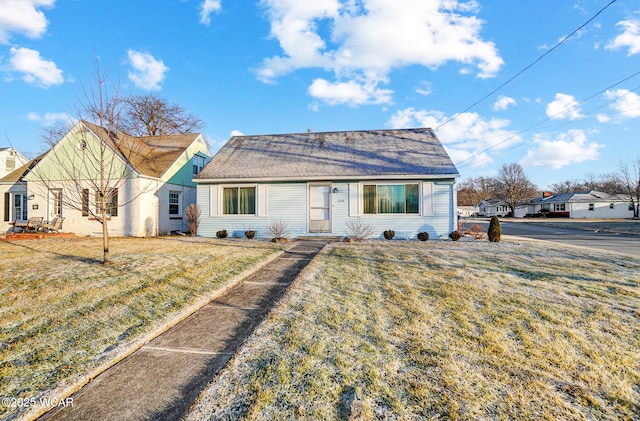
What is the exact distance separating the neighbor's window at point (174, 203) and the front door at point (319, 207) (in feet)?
25.2

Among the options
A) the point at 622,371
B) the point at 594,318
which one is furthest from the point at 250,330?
the point at 594,318

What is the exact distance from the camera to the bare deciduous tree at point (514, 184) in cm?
5503

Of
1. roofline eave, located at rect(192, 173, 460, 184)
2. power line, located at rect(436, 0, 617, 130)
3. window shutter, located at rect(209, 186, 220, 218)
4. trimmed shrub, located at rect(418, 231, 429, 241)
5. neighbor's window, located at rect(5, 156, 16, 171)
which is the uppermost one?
power line, located at rect(436, 0, 617, 130)

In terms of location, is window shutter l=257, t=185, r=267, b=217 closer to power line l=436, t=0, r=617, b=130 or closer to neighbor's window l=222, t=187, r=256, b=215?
neighbor's window l=222, t=187, r=256, b=215

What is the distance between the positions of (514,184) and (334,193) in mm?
56430

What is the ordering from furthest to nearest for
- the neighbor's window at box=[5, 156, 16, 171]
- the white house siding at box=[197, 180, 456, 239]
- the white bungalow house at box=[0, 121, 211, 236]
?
the neighbor's window at box=[5, 156, 16, 171] < the white bungalow house at box=[0, 121, 211, 236] < the white house siding at box=[197, 180, 456, 239]

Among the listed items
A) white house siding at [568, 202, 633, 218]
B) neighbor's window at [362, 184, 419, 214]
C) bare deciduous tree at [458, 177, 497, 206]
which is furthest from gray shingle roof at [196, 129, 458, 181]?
bare deciduous tree at [458, 177, 497, 206]

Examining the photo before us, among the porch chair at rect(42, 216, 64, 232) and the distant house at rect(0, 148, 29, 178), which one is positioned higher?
the distant house at rect(0, 148, 29, 178)

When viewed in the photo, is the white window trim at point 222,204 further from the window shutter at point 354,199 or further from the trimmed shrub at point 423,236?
the trimmed shrub at point 423,236

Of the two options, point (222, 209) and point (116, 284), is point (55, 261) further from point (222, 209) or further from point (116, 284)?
point (222, 209)

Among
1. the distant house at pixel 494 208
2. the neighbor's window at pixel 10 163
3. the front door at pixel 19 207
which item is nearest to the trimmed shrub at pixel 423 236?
the front door at pixel 19 207

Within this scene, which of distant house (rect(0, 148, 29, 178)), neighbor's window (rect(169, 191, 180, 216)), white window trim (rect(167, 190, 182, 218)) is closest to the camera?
white window trim (rect(167, 190, 182, 218))

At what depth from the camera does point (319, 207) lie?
1252cm

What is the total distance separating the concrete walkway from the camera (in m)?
2.18
